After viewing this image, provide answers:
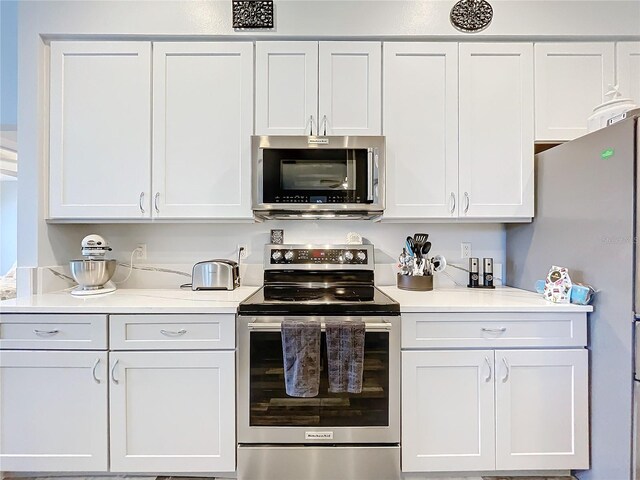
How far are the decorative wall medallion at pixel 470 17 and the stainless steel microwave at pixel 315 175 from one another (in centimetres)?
86

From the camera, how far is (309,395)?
1.46m

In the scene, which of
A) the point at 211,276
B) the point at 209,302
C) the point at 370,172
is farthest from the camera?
the point at 211,276

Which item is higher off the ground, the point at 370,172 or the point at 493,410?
the point at 370,172

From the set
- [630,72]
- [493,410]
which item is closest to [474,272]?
[493,410]

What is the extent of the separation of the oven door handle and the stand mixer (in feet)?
3.42

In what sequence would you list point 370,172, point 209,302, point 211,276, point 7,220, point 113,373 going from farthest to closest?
point 7,220
point 211,276
point 370,172
point 209,302
point 113,373

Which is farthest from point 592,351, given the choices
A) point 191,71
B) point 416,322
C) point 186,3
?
point 186,3

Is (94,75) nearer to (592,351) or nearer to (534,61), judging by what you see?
(534,61)

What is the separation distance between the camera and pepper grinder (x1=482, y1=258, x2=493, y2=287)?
2084 millimetres

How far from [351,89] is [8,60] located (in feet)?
7.74

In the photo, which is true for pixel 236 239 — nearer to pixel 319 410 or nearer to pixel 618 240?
pixel 319 410

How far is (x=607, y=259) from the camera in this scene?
1.40m

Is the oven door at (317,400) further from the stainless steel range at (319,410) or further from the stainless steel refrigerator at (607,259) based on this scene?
the stainless steel refrigerator at (607,259)

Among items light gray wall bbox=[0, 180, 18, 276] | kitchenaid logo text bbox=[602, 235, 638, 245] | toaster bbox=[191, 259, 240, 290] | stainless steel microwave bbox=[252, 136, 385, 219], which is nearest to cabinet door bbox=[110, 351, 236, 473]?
toaster bbox=[191, 259, 240, 290]
